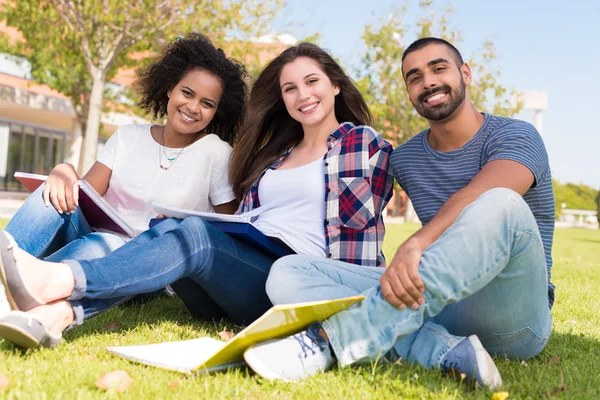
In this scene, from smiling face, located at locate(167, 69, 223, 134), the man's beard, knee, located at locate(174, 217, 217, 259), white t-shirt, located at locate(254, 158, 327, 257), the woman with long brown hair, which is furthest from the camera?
smiling face, located at locate(167, 69, 223, 134)

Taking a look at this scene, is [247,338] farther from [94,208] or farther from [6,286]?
[94,208]

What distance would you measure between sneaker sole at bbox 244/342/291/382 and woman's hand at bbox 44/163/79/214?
1.56 meters

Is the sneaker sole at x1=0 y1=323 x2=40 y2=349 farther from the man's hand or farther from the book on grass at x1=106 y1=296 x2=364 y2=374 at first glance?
the man's hand

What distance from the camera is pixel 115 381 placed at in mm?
2146

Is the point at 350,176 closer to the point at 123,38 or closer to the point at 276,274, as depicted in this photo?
the point at 276,274

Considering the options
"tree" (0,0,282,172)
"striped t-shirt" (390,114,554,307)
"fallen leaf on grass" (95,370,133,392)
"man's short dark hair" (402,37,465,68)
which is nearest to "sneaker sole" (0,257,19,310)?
"fallen leaf on grass" (95,370,133,392)

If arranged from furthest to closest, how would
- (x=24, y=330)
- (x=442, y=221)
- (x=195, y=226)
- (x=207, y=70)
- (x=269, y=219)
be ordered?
(x=207, y=70)
(x=269, y=219)
(x=195, y=226)
(x=442, y=221)
(x=24, y=330)

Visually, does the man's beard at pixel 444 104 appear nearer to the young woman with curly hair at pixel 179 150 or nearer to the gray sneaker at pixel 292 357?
the gray sneaker at pixel 292 357

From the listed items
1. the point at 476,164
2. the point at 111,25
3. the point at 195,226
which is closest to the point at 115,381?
the point at 195,226

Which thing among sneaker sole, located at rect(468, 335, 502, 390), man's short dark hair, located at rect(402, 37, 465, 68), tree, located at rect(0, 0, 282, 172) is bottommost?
sneaker sole, located at rect(468, 335, 502, 390)

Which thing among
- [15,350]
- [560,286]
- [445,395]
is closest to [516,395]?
[445,395]

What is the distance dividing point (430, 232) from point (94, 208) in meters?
1.94

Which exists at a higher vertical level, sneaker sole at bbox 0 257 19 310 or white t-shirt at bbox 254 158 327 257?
white t-shirt at bbox 254 158 327 257

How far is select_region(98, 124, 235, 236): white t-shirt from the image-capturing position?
151 inches
